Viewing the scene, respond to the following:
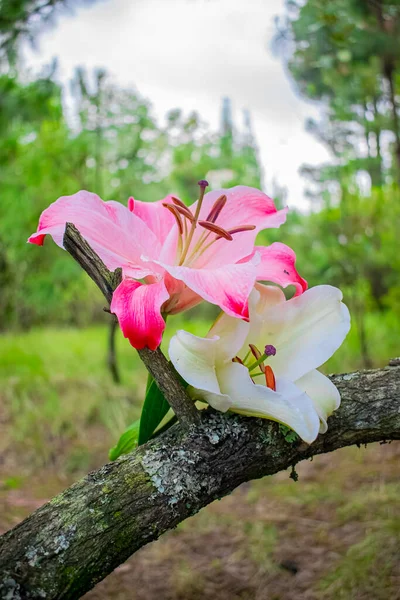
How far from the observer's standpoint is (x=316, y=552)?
1.33 metres

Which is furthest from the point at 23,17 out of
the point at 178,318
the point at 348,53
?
the point at 178,318

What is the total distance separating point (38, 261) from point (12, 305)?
1242mm

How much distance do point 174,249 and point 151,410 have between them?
19cm

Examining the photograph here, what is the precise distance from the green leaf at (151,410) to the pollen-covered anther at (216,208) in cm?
20

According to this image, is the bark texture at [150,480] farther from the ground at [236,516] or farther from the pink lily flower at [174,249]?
the ground at [236,516]

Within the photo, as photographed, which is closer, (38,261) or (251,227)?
(251,227)

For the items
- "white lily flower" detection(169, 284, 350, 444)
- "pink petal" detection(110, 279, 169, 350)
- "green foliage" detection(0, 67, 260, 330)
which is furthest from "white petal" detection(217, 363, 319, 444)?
"green foliage" detection(0, 67, 260, 330)

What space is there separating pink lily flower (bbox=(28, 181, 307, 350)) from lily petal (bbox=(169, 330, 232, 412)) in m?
0.04

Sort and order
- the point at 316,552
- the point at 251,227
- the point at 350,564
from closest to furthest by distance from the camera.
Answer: the point at 251,227
the point at 350,564
the point at 316,552

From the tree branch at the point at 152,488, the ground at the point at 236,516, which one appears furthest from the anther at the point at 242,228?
the ground at the point at 236,516

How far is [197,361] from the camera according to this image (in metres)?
Result: 0.60

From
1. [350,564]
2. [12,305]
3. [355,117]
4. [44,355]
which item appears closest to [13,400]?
[44,355]

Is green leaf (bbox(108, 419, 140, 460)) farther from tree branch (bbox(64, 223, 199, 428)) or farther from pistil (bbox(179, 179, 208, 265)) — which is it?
pistil (bbox(179, 179, 208, 265))

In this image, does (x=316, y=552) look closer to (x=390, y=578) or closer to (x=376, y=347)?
(x=390, y=578)
